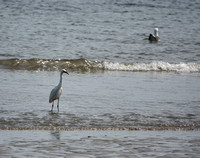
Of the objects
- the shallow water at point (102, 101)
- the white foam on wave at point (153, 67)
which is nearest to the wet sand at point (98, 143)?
the shallow water at point (102, 101)

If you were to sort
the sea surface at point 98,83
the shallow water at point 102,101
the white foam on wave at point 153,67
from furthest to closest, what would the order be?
the white foam on wave at point 153,67 < the shallow water at point 102,101 < the sea surface at point 98,83

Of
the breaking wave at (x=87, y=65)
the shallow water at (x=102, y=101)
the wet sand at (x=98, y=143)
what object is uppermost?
the breaking wave at (x=87, y=65)

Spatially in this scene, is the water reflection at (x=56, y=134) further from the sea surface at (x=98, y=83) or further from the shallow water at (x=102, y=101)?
the shallow water at (x=102, y=101)

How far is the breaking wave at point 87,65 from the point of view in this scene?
49.0 ft

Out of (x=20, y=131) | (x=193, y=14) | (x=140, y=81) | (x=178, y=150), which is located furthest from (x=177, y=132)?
(x=193, y=14)

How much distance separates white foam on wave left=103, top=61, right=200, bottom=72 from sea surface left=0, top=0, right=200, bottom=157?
0.03 metres

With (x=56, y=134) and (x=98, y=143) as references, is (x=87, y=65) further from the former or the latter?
(x=98, y=143)

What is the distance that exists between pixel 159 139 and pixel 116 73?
23.0 feet

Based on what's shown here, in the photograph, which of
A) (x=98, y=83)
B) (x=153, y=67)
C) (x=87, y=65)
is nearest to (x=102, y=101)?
(x=98, y=83)

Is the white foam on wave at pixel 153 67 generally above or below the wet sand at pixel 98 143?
above

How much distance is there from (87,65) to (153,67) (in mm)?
2137

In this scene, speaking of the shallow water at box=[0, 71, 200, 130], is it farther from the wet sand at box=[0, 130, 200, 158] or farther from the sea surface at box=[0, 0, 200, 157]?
the wet sand at box=[0, 130, 200, 158]

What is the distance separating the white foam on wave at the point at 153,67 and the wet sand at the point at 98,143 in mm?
7222

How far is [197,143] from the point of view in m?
7.42
